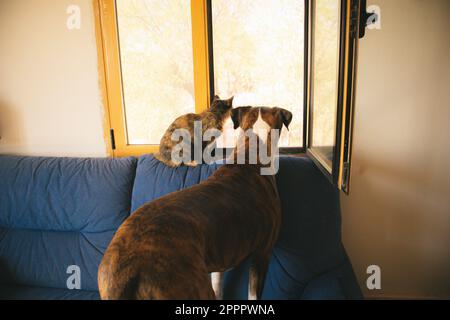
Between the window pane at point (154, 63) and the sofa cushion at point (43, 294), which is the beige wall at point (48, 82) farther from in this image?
the sofa cushion at point (43, 294)

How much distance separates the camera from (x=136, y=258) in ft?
2.60

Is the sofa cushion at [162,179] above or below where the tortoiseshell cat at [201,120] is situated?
below

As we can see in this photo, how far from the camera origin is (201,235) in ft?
3.09

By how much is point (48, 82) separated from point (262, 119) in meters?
1.54

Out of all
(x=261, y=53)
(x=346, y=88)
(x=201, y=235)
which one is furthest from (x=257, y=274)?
(x=261, y=53)

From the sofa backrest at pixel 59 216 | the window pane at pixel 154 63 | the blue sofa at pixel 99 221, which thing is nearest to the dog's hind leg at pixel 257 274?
the blue sofa at pixel 99 221

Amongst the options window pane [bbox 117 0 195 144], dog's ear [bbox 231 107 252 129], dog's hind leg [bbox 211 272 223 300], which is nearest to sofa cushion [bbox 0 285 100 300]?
dog's hind leg [bbox 211 272 223 300]

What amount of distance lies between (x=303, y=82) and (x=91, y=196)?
1443 mm

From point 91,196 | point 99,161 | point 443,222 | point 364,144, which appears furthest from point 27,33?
point 443,222

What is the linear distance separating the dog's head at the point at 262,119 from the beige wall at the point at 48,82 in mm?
1073

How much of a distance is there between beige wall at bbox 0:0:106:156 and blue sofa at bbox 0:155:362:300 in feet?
0.79

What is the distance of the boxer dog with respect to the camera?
0.77m

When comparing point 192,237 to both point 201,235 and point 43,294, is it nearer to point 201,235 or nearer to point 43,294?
point 201,235

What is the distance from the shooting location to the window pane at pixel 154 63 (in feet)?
6.11
